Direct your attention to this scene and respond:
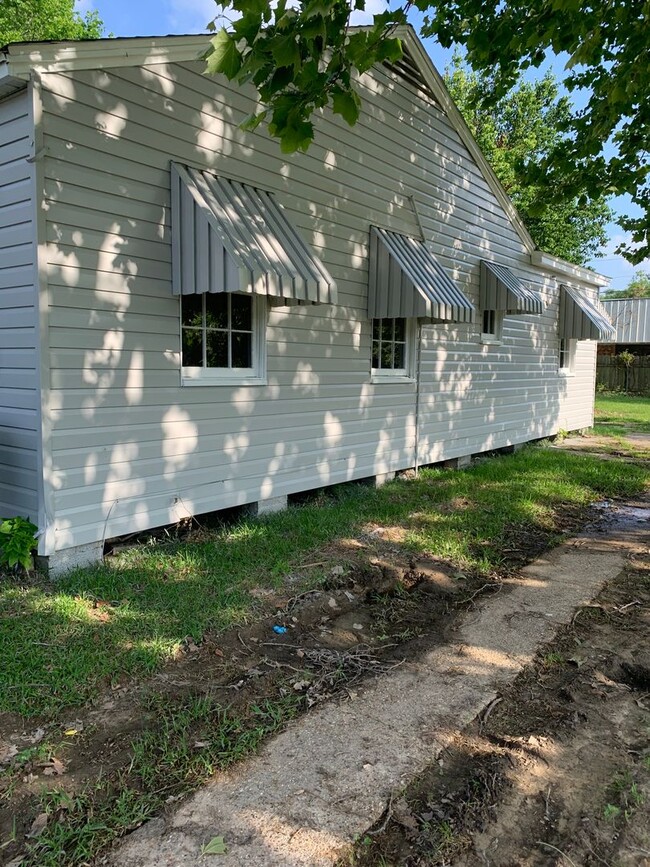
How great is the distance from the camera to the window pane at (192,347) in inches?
213

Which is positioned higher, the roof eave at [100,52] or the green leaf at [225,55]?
the roof eave at [100,52]

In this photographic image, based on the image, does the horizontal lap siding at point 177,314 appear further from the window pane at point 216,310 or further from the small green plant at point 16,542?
the window pane at point 216,310

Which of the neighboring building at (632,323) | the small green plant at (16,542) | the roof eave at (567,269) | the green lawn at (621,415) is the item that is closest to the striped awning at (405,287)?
the small green plant at (16,542)

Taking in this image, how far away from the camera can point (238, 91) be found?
5.68 metres

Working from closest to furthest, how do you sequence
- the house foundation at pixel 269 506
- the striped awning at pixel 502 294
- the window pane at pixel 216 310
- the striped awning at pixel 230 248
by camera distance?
the striped awning at pixel 230 248 → the window pane at pixel 216 310 → the house foundation at pixel 269 506 → the striped awning at pixel 502 294

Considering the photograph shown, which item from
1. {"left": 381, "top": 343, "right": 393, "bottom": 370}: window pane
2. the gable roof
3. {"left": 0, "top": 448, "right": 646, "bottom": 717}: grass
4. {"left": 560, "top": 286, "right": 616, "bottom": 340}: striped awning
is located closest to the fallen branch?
{"left": 0, "top": 448, "right": 646, "bottom": 717}: grass

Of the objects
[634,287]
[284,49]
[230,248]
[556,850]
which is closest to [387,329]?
[230,248]

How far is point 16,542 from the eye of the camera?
417 centimetres

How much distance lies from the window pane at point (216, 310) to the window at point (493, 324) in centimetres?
597

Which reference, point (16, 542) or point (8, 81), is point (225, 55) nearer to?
point (8, 81)

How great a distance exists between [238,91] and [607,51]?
4.30m

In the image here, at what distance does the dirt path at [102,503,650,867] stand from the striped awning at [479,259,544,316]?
244 inches

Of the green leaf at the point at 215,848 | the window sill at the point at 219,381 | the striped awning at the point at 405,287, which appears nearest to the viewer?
the green leaf at the point at 215,848

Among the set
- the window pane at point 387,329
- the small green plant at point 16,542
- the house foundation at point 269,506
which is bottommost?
the house foundation at point 269,506
